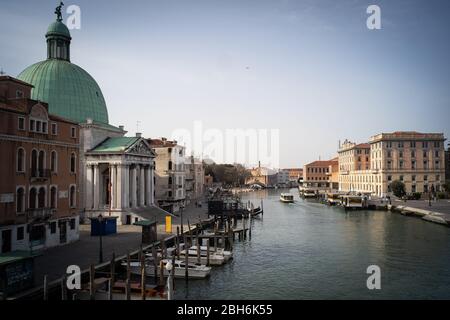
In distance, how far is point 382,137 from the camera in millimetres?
89000

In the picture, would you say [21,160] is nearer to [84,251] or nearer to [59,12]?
[84,251]

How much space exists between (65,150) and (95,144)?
1681 cm

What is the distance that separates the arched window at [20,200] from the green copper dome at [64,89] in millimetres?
22394

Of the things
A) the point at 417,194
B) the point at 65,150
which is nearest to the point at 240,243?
the point at 65,150

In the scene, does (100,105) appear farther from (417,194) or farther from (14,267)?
(417,194)

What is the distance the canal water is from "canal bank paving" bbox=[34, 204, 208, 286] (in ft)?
23.4

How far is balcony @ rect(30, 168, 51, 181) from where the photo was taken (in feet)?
99.2

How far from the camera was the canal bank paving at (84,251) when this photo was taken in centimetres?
2484

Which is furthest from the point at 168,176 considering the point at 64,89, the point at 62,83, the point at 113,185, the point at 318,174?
the point at 318,174

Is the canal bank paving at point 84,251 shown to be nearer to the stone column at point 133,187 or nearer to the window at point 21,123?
the stone column at point 133,187

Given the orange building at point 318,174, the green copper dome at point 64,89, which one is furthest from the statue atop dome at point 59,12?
the orange building at point 318,174

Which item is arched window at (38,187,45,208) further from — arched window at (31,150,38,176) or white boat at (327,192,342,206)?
white boat at (327,192,342,206)

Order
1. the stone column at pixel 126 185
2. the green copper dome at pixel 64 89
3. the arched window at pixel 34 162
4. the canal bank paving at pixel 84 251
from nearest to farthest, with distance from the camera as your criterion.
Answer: the canal bank paving at pixel 84 251
the arched window at pixel 34 162
the stone column at pixel 126 185
the green copper dome at pixel 64 89
